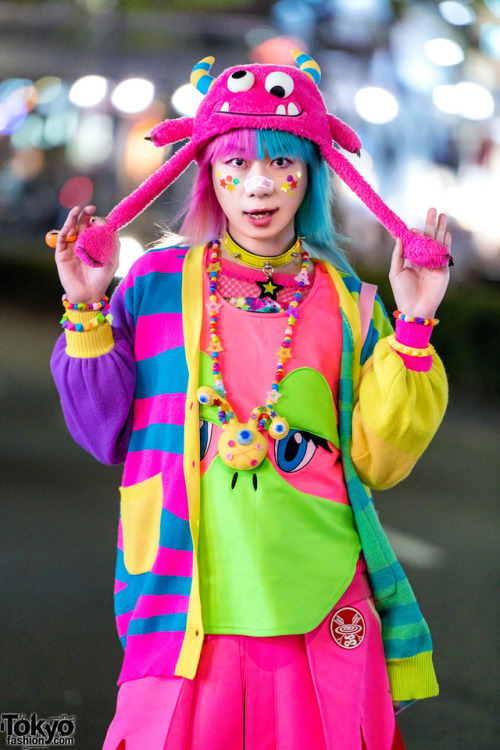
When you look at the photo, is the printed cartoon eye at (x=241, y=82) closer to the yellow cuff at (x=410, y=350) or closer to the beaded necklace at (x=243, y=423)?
the beaded necklace at (x=243, y=423)

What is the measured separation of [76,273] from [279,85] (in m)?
0.55

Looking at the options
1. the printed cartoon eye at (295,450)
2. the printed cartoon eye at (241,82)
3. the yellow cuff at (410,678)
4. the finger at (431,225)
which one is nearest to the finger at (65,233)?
the printed cartoon eye at (241,82)

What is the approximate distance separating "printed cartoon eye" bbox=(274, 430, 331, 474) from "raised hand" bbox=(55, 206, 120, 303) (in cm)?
45

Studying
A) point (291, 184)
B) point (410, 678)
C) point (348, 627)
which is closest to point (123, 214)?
point (291, 184)

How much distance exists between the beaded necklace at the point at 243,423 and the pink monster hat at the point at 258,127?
244 millimetres

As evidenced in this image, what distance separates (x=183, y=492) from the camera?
1903mm

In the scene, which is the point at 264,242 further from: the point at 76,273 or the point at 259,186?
the point at 76,273

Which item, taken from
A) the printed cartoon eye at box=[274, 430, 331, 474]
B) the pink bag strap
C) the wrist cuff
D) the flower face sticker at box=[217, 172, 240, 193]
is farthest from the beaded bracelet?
the flower face sticker at box=[217, 172, 240, 193]

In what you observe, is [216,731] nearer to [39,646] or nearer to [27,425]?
[39,646]

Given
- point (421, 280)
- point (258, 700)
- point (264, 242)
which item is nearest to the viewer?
point (258, 700)

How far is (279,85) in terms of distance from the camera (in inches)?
77.7

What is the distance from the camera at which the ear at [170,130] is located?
2.08m

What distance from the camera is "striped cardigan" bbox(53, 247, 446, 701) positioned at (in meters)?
1.88

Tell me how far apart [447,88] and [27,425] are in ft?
26.0
